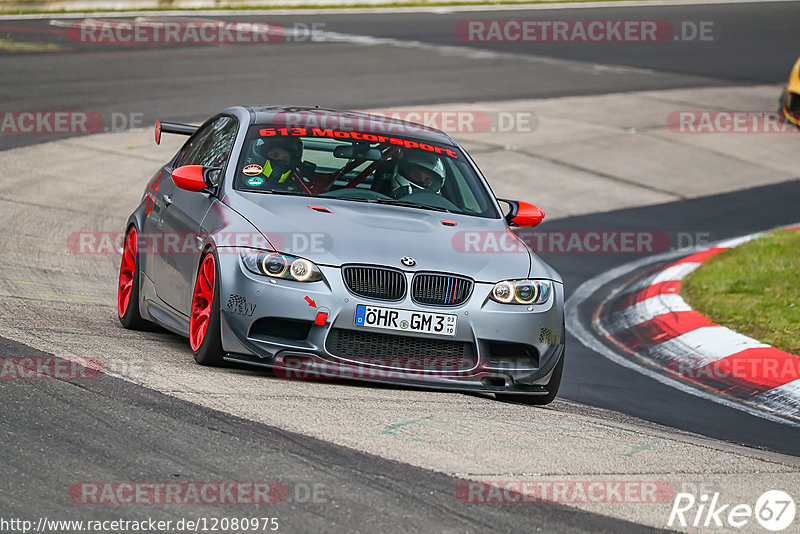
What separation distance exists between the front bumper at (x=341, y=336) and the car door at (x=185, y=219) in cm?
68

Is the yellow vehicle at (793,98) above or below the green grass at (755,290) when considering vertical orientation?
above

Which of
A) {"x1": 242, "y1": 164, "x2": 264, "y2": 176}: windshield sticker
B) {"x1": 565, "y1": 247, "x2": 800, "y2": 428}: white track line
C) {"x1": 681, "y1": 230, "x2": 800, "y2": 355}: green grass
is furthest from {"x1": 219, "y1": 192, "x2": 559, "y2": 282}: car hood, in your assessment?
{"x1": 681, "y1": 230, "x2": 800, "y2": 355}: green grass

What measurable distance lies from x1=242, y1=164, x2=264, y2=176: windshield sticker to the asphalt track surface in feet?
5.68

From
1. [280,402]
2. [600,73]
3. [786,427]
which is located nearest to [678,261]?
[786,427]

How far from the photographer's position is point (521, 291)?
673cm

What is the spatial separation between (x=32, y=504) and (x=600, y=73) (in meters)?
20.4

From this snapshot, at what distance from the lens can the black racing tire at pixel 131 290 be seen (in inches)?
316

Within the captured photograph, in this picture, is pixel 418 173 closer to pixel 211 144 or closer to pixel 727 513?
pixel 211 144

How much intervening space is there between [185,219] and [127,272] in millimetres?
1092

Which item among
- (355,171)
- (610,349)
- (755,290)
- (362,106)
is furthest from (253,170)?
(362,106)

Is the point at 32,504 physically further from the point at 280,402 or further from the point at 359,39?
the point at 359,39

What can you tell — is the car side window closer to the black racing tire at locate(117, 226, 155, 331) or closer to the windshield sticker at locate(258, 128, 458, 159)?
the windshield sticker at locate(258, 128, 458, 159)

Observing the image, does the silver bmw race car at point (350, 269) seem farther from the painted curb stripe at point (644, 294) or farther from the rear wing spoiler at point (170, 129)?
the painted curb stripe at point (644, 294)

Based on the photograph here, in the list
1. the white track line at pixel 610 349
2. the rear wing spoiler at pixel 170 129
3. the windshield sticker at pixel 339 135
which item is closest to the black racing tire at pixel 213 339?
the windshield sticker at pixel 339 135
